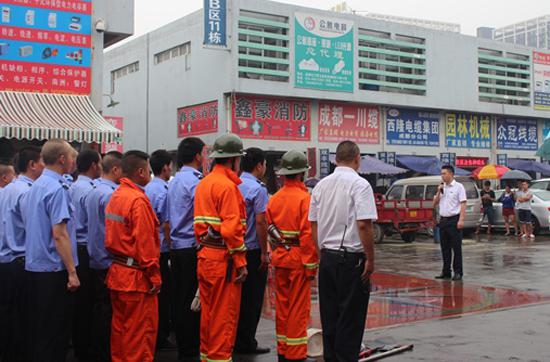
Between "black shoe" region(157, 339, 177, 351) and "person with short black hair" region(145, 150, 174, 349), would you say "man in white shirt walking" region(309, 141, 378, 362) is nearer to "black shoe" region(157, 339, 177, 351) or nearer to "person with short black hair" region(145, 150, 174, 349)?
"person with short black hair" region(145, 150, 174, 349)

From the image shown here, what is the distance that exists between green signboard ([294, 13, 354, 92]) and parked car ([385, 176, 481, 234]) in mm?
6194

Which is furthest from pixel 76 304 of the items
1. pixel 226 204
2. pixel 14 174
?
pixel 226 204

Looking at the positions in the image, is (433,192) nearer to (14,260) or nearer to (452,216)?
(452,216)

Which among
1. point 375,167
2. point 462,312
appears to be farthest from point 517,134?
point 462,312

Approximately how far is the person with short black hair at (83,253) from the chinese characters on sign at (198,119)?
17.5m

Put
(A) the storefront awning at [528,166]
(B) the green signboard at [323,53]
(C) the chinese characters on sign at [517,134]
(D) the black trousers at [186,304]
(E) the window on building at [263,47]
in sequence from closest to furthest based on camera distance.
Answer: (D) the black trousers at [186,304], (E) the window on building at [263,47], (B) the green signboard at [323,53], (A) the storefront awning at [528,166], (C) the chinese characters on sign at [517,134]

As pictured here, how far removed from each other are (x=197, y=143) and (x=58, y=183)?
1.58 metres

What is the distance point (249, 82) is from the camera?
23.1 metres

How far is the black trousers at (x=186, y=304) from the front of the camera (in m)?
5.83

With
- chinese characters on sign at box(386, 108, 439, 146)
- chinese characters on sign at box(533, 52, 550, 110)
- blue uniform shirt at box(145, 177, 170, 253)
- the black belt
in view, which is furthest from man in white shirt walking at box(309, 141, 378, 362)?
chinese characters on sign at box(533, 52, 550, 110)

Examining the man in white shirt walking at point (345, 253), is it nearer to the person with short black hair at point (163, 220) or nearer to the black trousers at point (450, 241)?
the person with short black hair at point (163, 220)

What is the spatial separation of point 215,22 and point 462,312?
16.3m

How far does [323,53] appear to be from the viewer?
80.6 ft

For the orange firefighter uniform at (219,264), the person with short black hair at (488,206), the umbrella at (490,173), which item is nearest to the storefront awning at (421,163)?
the umbrella at (490,173)
